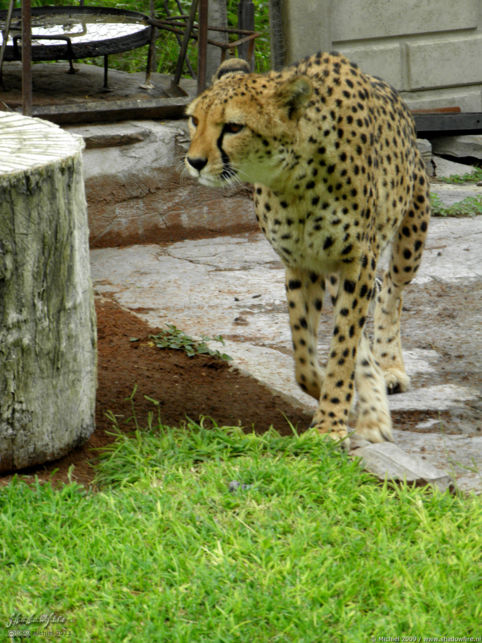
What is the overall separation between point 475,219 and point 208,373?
3896 millimetres

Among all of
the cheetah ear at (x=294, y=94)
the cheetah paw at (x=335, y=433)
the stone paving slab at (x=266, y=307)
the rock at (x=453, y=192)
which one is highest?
the cheetah ear at (x=294, y=94)

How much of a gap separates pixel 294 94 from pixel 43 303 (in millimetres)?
1206

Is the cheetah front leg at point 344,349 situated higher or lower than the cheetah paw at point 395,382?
higher

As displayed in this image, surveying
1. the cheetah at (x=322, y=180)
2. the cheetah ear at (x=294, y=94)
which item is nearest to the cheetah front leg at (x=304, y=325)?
the cheetah at (x=322, y=180)

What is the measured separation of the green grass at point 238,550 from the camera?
2.60m

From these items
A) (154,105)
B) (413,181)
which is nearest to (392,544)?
(413,181)

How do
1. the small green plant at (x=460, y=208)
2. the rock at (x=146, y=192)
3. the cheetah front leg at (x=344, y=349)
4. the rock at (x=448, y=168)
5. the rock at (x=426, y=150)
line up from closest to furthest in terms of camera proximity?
the cheetah front leg at (x=344, y=349) → the rock at (x=146, y=192) → the small green plant at (x=460, y=208) → the rock at (x=426, y=150) → the rock at (x=448, y=168)

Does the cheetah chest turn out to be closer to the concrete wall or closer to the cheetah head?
the cheetah head

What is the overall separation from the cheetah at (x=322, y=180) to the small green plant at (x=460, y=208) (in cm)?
342

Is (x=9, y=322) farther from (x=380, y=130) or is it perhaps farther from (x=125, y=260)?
(x=125, y=260)

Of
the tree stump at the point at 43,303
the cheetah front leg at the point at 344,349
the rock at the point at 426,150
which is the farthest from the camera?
the rock at the point at 426,150

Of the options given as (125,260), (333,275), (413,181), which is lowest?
(125,260)

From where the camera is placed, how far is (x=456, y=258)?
6.81m

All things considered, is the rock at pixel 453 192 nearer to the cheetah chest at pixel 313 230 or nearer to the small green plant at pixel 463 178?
the small green plant at pixel 463 178
